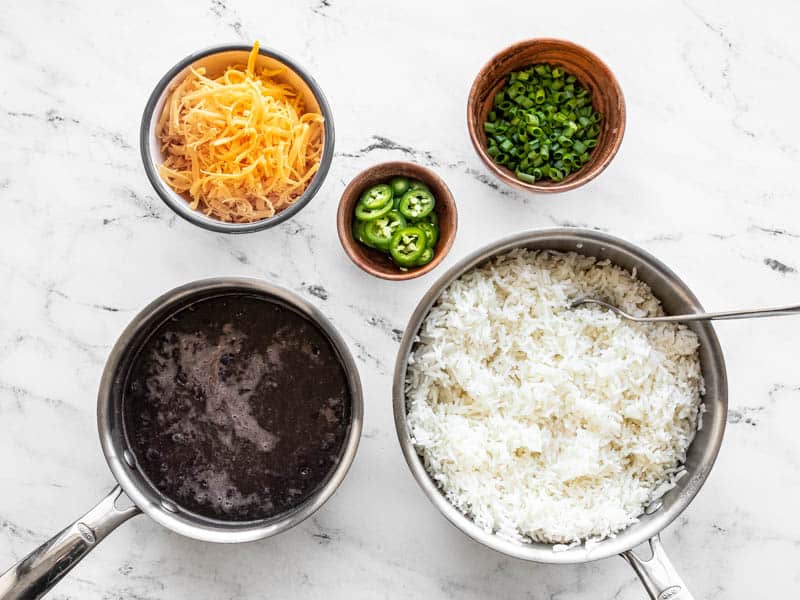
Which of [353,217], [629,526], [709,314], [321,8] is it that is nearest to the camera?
[709,314]

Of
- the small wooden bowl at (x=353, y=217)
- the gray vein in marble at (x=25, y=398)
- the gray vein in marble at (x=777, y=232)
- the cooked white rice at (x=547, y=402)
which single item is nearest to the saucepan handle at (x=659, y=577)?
the cooked white rice at (x=547, y=402)

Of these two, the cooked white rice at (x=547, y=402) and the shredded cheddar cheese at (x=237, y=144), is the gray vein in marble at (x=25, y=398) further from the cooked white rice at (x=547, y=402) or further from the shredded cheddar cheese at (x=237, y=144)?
the cooked white rice at (x=547, y=402)

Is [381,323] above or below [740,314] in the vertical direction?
below

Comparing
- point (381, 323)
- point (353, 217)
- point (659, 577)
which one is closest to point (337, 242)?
point (353, 217)

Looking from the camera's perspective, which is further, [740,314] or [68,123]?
[68,123]

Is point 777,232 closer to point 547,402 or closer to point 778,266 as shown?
point 778,266

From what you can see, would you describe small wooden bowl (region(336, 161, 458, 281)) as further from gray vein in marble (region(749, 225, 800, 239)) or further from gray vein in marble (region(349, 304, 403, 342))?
gray vein in marble (region(749, 225, 800, 239))

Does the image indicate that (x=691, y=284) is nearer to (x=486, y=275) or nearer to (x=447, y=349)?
(x=486, y=275)
